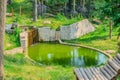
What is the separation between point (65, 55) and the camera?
21.6m

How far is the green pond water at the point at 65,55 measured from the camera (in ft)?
64.0

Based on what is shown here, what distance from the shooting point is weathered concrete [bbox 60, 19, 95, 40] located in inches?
1088

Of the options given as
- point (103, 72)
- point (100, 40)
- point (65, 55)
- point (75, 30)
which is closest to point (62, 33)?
point (75, 30)

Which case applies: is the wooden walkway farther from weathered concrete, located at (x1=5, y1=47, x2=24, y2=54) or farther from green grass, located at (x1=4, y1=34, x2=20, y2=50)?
green grass, located at (x1=4, y1=34, x2=20, y2=50)

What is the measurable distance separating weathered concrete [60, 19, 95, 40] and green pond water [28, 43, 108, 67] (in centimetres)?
236

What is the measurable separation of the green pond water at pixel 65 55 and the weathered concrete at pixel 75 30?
2.36m

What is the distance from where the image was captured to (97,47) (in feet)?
77.0

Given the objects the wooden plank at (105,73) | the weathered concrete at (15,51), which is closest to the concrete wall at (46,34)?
the weathered concrete at (15,51)

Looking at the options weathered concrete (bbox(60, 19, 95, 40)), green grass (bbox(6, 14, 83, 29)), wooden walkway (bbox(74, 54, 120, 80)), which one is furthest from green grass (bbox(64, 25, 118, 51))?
wooden walkway (bbox(74, 54, 120, 80))

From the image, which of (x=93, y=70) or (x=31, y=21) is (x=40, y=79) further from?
(x=31, y=21)

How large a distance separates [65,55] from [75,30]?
6.90 m

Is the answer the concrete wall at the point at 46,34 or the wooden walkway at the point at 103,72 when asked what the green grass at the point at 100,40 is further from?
the wooden walkway at the point at 103,72

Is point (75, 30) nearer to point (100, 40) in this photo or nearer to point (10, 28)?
point (100, 40)

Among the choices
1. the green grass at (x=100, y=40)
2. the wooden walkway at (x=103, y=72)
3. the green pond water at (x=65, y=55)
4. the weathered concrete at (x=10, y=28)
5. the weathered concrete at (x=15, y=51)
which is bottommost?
the green pond water at (x=65, y=55)
